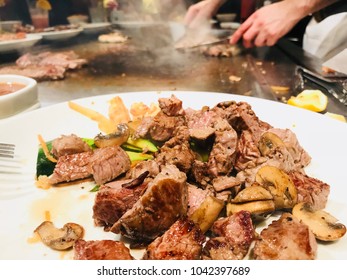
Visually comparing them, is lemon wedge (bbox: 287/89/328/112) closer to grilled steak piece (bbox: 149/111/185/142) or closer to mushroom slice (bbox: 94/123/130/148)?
grilled steak piece (bbox: 149/111/185/142)

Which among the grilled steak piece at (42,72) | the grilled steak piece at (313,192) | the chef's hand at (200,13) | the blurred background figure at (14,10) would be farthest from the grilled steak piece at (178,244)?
the blurred background figure at (14,10)

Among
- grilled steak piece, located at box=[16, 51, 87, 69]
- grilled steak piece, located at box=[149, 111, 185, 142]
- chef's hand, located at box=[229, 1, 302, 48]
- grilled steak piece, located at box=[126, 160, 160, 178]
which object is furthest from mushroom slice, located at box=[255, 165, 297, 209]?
chef's hand, located at box=[229, 1, 302, 48]

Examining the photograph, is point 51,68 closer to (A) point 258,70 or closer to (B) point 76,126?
(B) point 76,126

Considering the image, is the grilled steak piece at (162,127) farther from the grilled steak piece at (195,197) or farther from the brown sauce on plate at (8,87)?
the brown sauce on plate at (8,87)

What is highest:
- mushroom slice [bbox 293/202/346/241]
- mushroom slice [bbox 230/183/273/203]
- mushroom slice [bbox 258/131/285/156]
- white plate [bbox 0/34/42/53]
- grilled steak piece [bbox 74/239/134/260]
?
mushroom slice [bbox 258/131/285/156]

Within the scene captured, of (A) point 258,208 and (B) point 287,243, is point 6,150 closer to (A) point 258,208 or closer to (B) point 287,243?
(A) point 258,208
